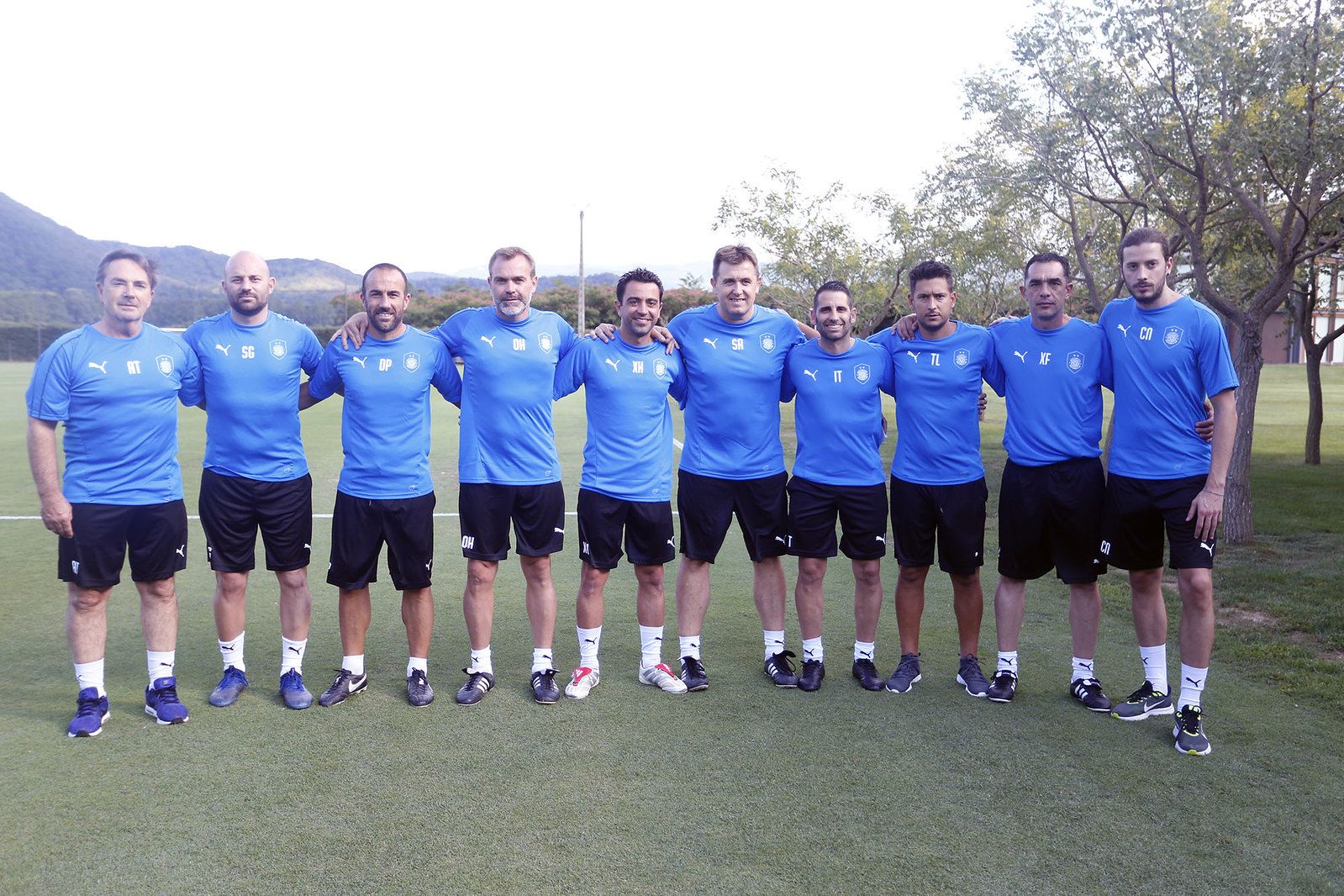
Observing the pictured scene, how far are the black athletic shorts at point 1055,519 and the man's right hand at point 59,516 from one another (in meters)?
4.10

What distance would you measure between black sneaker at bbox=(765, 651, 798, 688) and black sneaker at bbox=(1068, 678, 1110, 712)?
129 cm

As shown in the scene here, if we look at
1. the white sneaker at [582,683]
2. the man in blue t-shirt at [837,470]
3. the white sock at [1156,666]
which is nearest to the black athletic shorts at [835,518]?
the man in blue t-shirt at [837,470]

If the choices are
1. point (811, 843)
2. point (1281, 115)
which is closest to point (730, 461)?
point (811, 843)

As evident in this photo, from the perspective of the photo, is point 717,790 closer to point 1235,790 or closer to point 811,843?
point 811,843

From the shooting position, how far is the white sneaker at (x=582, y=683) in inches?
195

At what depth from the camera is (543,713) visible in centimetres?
473

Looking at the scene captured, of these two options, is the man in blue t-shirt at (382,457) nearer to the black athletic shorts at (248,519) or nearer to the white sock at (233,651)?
the black athletic shorts at (248,519)

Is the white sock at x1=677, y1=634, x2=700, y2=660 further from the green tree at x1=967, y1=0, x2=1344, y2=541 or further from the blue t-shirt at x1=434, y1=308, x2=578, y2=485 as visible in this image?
the green tree at x1=967, y1=0, x2=1344, y2=541

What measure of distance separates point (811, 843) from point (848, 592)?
3723 mm

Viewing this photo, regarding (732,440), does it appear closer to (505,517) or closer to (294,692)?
(505,517)

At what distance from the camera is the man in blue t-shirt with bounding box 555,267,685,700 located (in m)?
5.04

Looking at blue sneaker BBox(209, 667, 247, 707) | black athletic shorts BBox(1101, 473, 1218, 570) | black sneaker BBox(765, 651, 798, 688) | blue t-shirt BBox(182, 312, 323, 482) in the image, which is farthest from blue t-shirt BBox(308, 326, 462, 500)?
black athletic shorts BBox(1101, 473, 1218, 570)

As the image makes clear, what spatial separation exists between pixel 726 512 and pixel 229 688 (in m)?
2.44

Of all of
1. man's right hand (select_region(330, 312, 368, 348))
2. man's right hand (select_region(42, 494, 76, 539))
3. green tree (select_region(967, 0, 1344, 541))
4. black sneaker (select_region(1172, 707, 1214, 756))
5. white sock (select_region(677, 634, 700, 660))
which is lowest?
black sneaker (select_region(1172, 707, 1214, 756))
